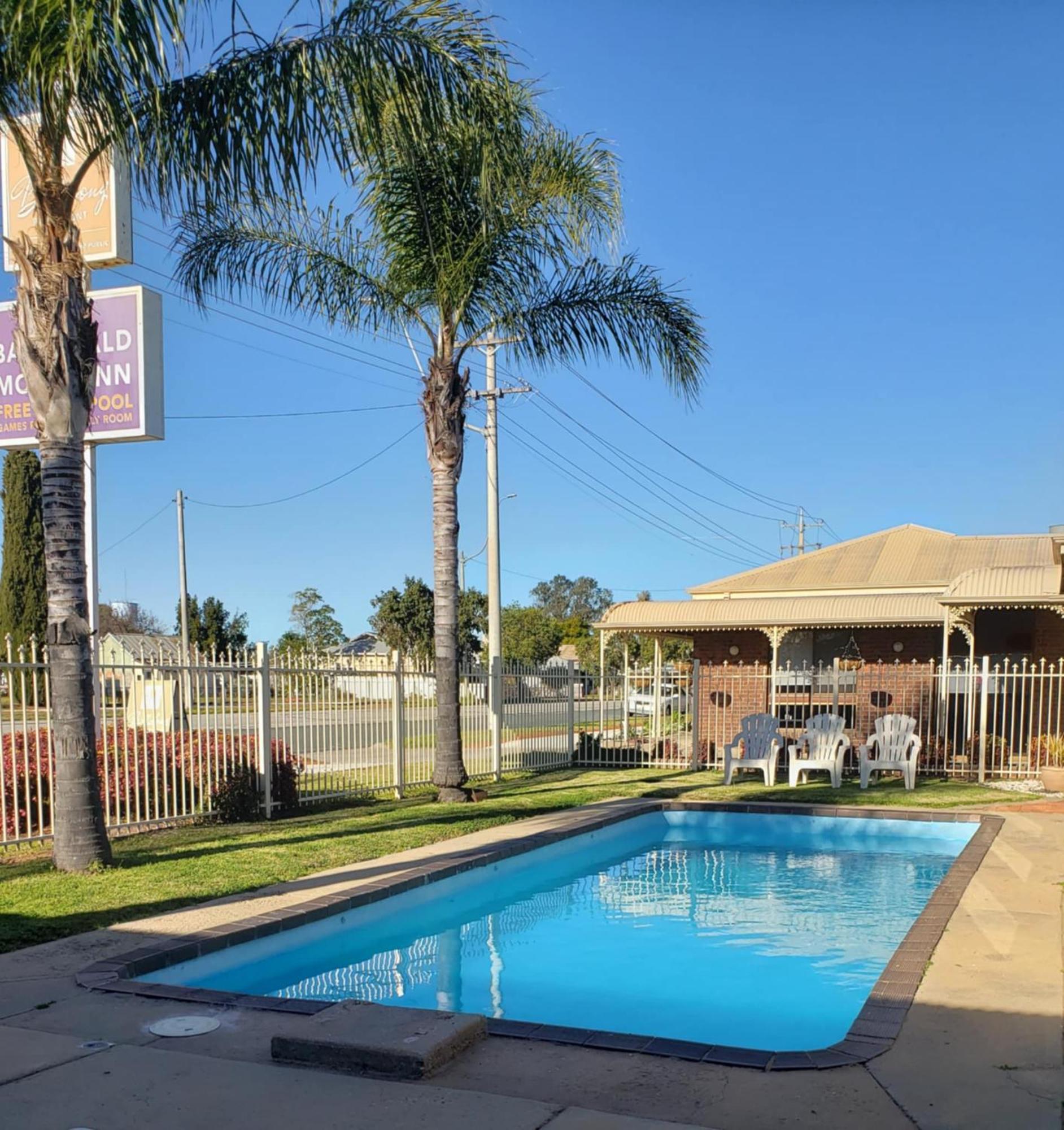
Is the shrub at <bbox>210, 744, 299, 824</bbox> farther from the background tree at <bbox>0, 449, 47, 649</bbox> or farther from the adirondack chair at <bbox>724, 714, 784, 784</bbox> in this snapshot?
the background tree at <bbox>0, 449, 47, 649</bbox>

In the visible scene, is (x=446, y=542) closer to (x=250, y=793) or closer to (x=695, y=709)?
(x=250, y=793)

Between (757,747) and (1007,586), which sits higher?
(1007,586)

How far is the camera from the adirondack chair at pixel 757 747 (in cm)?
1712

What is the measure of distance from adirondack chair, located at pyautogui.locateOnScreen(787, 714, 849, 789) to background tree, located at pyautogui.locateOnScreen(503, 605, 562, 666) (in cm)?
4100

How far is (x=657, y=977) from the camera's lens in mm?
8250

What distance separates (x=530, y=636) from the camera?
6341 cm

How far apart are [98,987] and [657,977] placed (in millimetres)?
3948

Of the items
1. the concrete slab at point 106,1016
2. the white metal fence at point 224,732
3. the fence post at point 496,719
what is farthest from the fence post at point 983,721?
the concrete slab at point 106,1016

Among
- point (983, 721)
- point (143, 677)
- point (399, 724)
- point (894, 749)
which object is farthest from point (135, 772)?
point (983, 721)

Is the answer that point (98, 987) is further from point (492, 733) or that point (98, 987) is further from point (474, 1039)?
point (492, 733)

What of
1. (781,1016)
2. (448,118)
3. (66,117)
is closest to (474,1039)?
(781,1016)

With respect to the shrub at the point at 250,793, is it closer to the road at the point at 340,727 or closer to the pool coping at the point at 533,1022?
the road at the point at 340,727

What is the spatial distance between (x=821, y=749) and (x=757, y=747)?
0.97m

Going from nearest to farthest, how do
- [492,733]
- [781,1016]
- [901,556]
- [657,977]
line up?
[781,1016]
[657,977]
[492,733]
[901,556]
